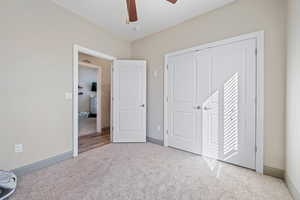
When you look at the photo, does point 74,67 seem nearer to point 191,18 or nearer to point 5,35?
point 5,35

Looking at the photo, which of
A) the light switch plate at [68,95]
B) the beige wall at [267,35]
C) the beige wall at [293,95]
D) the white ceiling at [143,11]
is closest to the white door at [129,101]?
the white ceiling at [143,11]

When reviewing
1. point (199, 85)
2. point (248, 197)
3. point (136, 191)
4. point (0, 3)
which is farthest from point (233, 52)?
point (0, 3)

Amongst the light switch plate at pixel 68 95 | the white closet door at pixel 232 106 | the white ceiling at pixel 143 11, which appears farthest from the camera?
the light switch plate at pixel 68 95

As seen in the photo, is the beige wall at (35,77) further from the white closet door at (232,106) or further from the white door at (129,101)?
the white closet door at (232,106)

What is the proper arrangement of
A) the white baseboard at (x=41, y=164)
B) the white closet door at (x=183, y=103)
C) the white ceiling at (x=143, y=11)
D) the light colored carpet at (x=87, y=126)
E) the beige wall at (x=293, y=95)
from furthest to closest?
the light colored carpet at (x=87, y=126)
the white closet door at (x=183, y=103)
the white ceiling at (x=143, y=11)
the white baseboard at (x=41, y=164)
the beige wall at (x=293, y=95)

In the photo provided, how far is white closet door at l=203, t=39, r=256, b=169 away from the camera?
202 cm

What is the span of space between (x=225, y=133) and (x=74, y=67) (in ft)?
9.68

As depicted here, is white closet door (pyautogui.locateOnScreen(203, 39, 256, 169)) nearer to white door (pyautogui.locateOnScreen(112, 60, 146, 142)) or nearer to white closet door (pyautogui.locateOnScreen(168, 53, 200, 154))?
white closet door (pyautogui.locateOnScreen(168, 53, 200, 154))

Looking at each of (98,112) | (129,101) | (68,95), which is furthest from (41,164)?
(98,112)

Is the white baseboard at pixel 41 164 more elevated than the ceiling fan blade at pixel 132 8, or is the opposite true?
the ceiling fan blade at pixel 132 8

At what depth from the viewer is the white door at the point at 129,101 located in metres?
3.29

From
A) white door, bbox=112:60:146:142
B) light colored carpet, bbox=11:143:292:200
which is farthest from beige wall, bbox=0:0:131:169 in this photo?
white door, bbox=112:60:146:142

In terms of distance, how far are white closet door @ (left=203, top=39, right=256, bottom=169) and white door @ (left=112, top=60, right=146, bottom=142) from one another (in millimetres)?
1522

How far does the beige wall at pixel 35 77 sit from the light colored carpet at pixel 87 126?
1.84m
